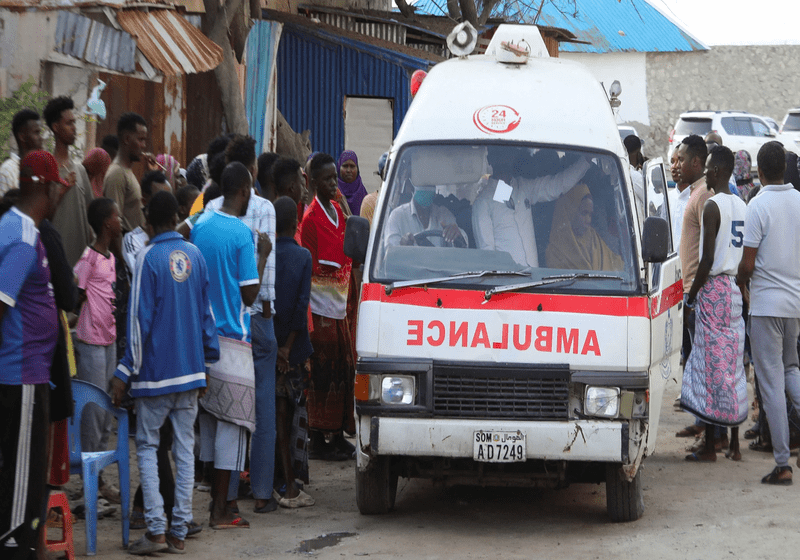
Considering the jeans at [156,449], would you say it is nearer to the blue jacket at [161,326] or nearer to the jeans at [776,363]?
the blue jacket at [161,326]

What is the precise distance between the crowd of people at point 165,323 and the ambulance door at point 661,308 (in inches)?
82.3

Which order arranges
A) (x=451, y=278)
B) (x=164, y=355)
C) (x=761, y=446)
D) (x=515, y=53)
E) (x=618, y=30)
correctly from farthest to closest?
(x=618, y=30), (x=761, y=446), (x=515, y=53), (x=451, y=278), (x=164, y=355)

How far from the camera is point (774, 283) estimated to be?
7.27m

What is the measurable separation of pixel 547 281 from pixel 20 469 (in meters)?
2.84

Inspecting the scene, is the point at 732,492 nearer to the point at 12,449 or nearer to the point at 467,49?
the point at 467,49

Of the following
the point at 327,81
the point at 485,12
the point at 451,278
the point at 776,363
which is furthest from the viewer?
the point at 327,81

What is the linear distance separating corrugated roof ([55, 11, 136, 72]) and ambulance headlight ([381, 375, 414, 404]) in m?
5.73

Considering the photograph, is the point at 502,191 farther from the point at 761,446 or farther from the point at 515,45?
the point at 761,446

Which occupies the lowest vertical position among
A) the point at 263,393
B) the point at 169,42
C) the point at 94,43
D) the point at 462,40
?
the point at 263,393

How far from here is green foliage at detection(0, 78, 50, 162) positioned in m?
7.98

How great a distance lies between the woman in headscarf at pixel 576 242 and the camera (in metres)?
5.96

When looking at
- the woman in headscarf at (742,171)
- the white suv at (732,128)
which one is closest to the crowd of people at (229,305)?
the woman in headscarf at (742,171)

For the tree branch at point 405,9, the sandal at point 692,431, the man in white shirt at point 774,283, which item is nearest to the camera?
the man in white shirt at point 774,283

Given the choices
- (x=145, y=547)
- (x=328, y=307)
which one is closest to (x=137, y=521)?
(x=145, y=547)
